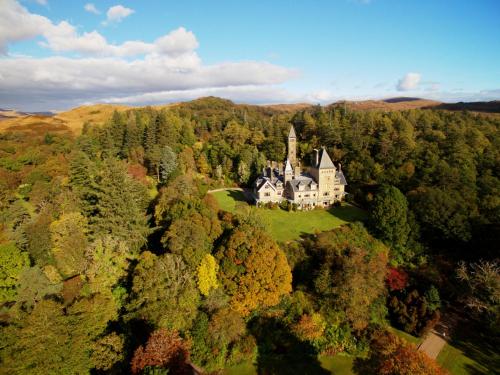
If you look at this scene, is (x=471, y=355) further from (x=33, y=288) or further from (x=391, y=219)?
(x=33, y=288)

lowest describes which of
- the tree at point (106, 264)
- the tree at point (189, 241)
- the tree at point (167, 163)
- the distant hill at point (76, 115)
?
the tree at point (106, 264)

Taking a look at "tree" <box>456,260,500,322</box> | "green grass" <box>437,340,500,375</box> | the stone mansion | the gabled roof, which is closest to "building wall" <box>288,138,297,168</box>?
the stone mansion

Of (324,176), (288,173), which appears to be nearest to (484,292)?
(324,176)

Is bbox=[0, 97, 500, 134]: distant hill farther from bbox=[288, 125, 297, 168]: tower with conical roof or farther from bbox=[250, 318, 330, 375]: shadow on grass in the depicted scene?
bbox=[250, 318, 330, 375]: shadow on grass

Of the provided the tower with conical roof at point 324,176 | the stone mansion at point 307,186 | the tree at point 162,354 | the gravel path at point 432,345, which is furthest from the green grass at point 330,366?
the tower with conical roof at point 324,176

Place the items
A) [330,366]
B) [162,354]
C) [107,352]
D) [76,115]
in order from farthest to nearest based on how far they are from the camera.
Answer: [76,115]
[330,366]
[107,352]
[162,354]

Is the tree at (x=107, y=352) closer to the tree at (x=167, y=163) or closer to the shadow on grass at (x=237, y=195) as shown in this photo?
the shadow on grass at (x=237, y=195)

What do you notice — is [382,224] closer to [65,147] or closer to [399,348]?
[399,348]
